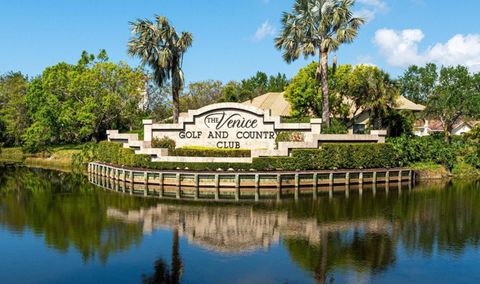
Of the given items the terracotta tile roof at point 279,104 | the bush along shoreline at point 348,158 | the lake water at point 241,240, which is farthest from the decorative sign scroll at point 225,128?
the terracotta tile roof at point 279,104

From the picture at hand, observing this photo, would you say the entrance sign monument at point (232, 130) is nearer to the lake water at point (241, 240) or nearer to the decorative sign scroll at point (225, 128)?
the decorative sign scroll at point (225, 128)

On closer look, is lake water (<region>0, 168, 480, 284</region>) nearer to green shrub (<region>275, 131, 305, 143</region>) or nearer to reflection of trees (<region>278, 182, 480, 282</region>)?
reflection of trees (<region>278, 182, 480, 282</region>)

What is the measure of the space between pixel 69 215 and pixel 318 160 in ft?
72.3

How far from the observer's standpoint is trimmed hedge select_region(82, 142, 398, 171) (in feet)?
135

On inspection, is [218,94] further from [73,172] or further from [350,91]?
[73,172]

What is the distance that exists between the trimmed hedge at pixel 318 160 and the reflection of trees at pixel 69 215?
19.1 feet

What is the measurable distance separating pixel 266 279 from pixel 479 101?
80.0 meters

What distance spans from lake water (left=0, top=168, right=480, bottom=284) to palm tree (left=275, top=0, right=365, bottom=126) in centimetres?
1747

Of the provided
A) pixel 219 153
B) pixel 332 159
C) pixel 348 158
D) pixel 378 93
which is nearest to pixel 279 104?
pixel 378 93

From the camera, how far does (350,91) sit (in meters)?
62.5

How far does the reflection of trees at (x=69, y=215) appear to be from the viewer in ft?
73.9

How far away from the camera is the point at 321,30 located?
4800 centimetres

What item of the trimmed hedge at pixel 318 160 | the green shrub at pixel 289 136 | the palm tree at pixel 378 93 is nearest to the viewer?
the trimmed hedge at pixel 318 160

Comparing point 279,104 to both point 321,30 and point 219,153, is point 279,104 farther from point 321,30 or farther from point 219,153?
point 219,153
